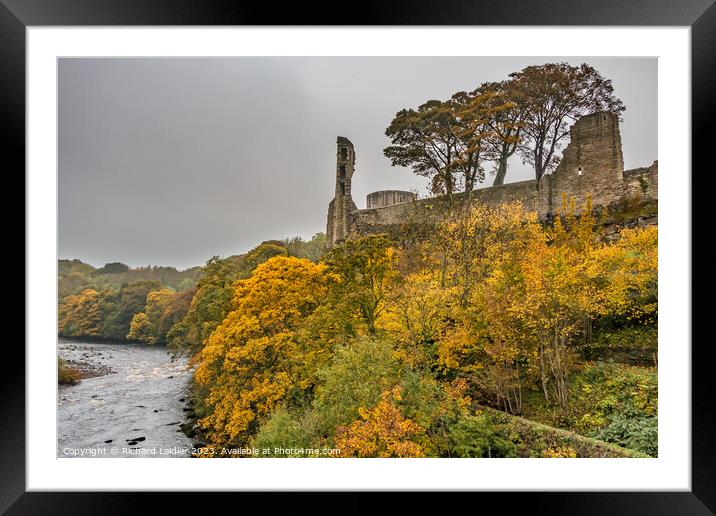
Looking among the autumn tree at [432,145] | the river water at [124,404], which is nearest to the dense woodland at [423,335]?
the river water at [124,404]

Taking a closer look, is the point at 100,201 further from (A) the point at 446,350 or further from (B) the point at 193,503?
(A) the point at 446,350

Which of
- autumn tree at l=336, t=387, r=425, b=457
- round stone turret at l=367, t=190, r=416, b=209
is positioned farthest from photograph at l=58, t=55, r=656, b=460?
round stone turret at l=367, t=190, r=416, b=209

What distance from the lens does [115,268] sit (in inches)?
187

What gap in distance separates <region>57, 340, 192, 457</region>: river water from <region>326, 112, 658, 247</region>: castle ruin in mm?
2796

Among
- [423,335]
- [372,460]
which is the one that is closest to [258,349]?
[372,460]

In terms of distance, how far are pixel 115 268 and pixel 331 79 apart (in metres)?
3.42

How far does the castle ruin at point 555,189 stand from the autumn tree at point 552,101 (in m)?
0.21

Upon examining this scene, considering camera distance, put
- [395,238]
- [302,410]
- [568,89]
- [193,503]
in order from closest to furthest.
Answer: [193,503] → [302,410] → [568,89] → [395,238]

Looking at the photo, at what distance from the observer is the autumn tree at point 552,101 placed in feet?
15.1

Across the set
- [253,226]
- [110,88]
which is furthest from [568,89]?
[110,88]

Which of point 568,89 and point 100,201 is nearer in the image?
point 100,201

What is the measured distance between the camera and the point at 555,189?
6102 mm

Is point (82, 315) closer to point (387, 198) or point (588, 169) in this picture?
point (387, 198)

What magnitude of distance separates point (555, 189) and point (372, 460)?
480 centimetres
